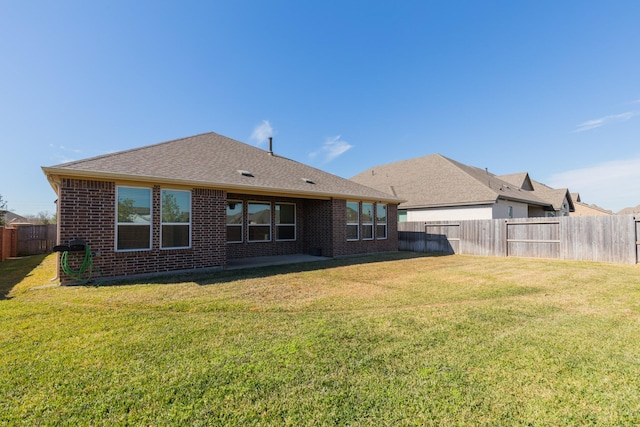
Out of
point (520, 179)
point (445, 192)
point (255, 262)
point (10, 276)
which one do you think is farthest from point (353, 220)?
point (520, 179)

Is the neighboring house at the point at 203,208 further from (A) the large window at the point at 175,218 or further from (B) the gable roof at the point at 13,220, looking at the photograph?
(B) the gable roof at the point at 13,220

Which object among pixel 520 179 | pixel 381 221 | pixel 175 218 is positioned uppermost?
pixel 520 179

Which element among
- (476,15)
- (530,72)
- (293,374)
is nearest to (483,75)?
(530,72)

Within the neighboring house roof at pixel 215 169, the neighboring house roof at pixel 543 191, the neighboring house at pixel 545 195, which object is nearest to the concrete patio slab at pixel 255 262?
the neighboring house roof at pixel 215 169

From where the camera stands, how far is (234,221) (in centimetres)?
1141

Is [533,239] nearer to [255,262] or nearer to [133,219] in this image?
[255,262]

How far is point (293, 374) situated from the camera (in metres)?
2.77

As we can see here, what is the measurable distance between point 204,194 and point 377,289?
6.04 meters

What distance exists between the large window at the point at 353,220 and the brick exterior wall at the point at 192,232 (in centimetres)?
37

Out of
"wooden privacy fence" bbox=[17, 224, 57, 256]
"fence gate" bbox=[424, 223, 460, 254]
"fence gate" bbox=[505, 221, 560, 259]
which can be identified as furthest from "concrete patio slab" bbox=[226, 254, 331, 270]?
"wooden privacy fence" bbox=[17, 224, 57, 256]

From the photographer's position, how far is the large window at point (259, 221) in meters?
11.8

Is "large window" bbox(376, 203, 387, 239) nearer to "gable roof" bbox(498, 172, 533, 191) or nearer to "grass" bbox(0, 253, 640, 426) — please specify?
"grass" bbox(0, 253, 640, 426)

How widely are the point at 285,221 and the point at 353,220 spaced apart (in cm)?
326

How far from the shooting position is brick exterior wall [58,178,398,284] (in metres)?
6.91
